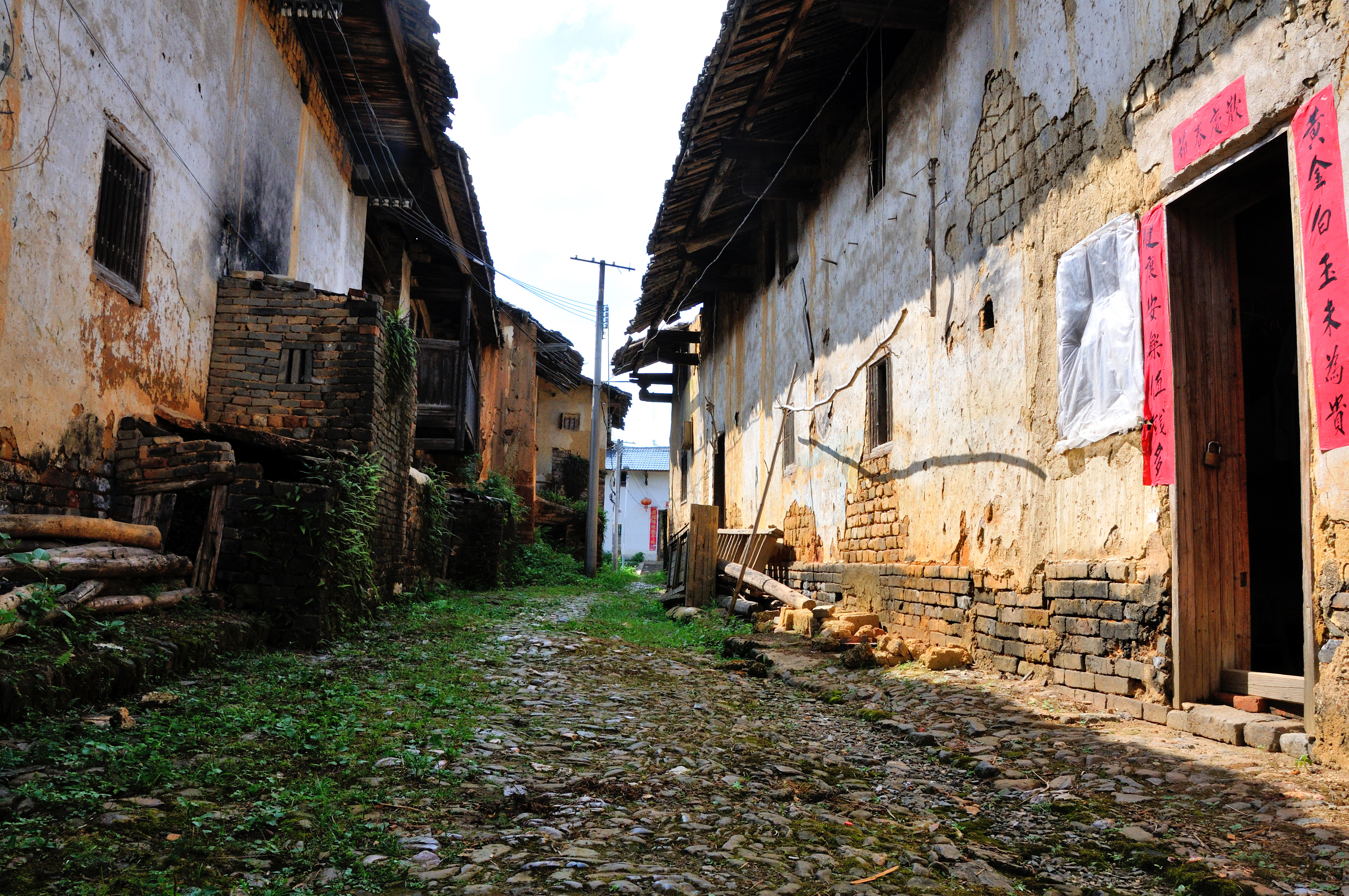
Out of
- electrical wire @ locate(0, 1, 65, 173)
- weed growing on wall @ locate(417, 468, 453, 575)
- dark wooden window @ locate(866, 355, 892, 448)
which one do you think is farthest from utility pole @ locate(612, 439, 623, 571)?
electrical wire @ locate(0, 1, 65, 173)

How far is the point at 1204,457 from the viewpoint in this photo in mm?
4332

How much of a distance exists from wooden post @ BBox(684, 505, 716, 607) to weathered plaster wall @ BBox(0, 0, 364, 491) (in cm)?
595

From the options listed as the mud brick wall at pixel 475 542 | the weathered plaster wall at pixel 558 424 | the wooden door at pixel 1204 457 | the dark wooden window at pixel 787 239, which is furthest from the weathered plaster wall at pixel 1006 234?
the weathered plaster wall at pixel 558 424

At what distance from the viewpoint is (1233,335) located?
4461mm

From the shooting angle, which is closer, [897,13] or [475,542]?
[897,13]

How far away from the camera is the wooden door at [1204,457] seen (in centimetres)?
421

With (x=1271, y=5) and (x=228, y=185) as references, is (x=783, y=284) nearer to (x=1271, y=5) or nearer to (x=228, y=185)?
(x=228, y=185)

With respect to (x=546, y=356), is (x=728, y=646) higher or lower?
lower

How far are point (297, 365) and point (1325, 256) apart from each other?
24.6 feet

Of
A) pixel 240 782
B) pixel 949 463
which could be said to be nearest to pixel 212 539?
pixel 240 782

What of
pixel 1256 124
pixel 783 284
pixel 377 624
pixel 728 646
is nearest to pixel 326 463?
pixel 377 624

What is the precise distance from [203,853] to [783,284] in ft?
35.6

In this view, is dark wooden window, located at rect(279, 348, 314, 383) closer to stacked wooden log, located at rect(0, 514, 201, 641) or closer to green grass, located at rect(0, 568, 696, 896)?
stacked wooden log, located at rect(0, 514, 201, 641)

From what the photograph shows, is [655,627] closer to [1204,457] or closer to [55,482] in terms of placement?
[55,482]
